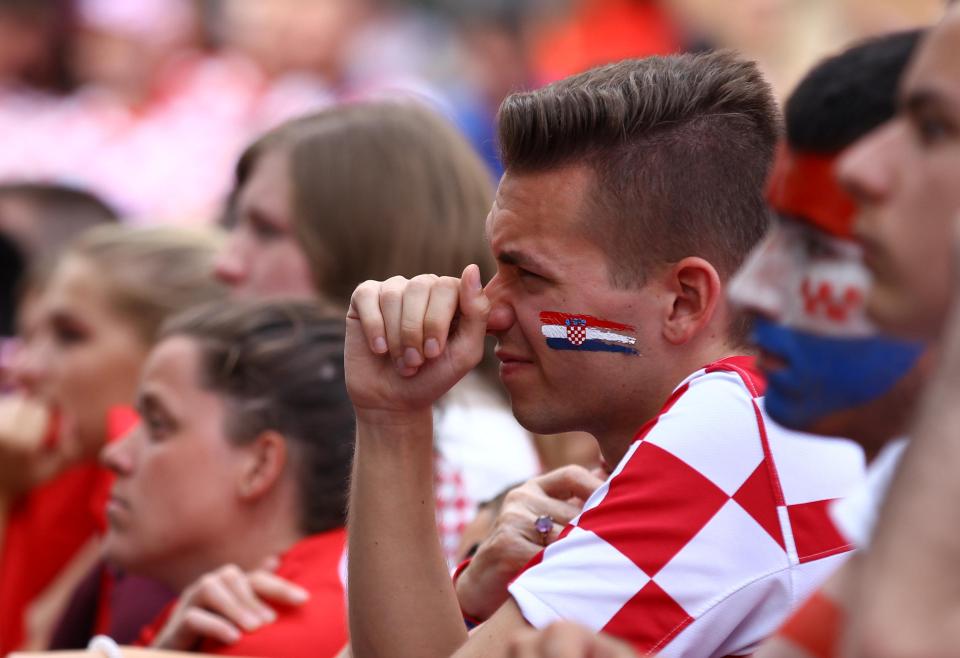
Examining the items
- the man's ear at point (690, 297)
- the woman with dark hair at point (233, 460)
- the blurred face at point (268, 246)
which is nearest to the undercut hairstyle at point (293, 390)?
the woman with dark hair at point (233, 460)

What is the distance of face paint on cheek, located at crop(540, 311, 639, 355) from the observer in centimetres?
207

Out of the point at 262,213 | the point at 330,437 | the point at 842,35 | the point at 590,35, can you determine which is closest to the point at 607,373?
the point at 330,437

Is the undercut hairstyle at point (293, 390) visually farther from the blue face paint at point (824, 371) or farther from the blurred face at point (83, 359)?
the blue face paint at point (824, 371)

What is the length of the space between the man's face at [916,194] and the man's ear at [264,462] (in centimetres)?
181

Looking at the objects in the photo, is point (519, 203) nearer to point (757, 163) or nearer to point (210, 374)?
point (757, 163)

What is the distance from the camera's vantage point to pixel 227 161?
8281 mm

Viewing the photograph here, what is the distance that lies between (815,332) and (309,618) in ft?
4.65

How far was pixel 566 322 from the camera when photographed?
81.9 inches

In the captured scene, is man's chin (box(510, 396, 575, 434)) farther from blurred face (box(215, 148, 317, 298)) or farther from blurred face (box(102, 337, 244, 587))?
blurred face (box(215, 148, 317, 298))

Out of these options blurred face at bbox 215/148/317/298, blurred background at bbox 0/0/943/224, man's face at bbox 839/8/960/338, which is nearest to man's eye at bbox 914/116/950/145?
man's face at bbox 839/8/960/338

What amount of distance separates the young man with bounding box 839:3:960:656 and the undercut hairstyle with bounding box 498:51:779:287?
0.64 meters

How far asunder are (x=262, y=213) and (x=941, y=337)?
2.80 meters

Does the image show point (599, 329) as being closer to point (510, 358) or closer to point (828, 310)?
point (510, 358)

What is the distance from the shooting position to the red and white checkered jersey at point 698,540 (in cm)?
185
